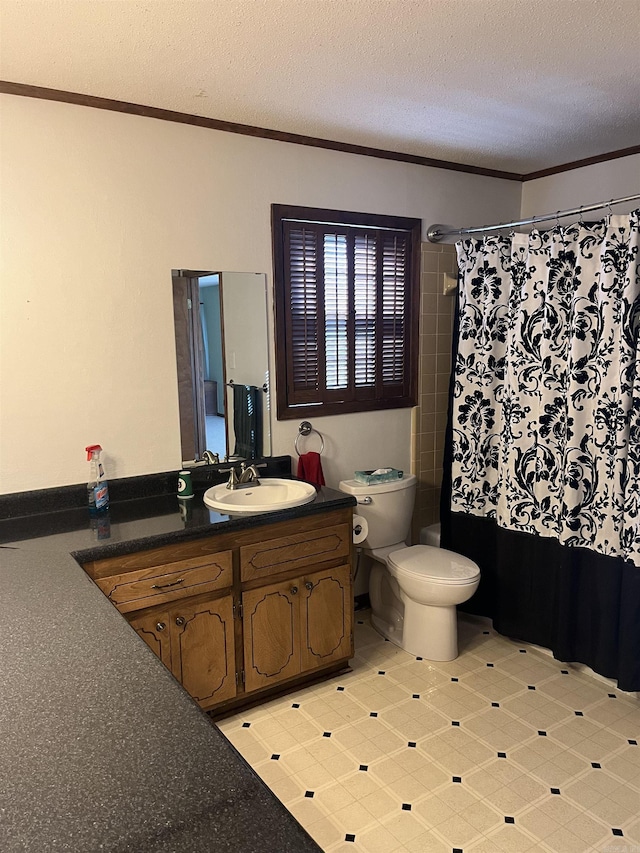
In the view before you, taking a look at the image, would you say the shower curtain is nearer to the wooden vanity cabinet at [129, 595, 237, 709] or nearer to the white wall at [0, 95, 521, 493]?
the white wall at [0, 95, 521, 493]

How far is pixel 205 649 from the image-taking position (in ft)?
7.68

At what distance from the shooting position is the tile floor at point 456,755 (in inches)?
76.0

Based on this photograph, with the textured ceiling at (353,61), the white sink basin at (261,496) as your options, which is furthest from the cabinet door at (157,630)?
the textured ceiling at (353,61)

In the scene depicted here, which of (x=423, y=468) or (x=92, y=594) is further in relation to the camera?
(x=423, y=468)

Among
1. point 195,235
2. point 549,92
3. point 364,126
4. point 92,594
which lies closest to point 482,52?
point 549,92

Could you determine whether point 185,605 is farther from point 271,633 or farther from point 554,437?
point 554,437

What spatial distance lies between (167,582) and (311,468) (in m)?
1.02

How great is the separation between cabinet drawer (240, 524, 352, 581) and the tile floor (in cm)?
59

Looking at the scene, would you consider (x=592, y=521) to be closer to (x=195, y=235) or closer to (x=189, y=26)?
(x=195, y=235)

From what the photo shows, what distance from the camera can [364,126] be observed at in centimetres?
272

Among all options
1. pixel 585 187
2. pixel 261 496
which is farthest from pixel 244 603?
pixel 585 187

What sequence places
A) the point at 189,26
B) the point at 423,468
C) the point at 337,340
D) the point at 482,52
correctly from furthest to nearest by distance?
the point at 423,468 → the point at 337,340 → the point at 482,52 → the point at 189,26

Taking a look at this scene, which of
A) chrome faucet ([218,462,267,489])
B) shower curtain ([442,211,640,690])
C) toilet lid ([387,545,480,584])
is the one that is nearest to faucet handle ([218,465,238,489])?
chrome faucet ([218,462,267,489])

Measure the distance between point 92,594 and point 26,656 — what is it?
32 centimetres
